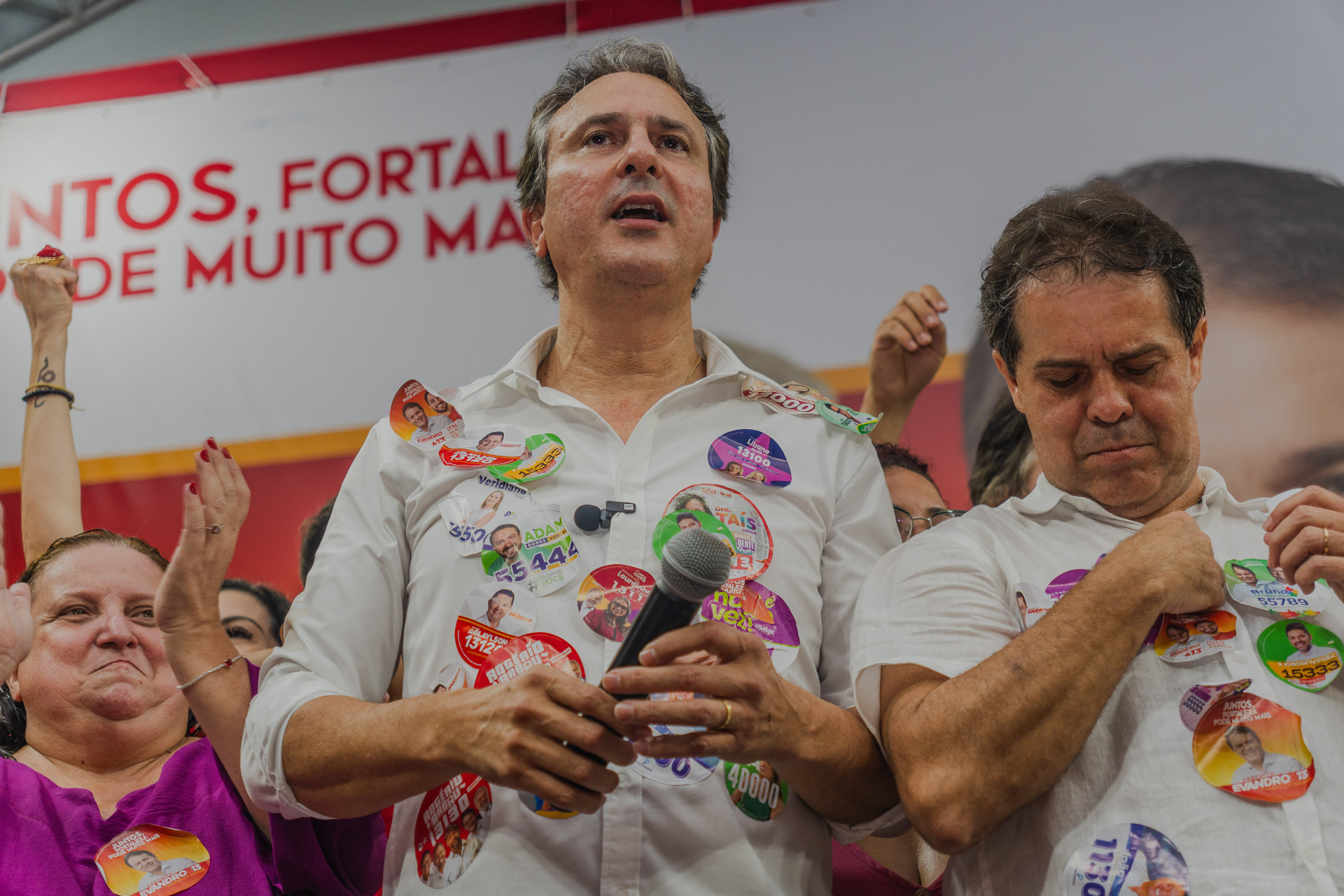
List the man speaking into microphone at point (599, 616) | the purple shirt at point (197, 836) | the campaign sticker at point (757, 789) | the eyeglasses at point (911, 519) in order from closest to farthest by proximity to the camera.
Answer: the man speaking into microphone at point (599, 616)
the campaign sticker at point (757, 789)
the purple shirt at point (197, 836)
the eyeglasses at point (911, 519)

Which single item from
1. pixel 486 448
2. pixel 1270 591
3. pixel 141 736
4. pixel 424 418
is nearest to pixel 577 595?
pixel 486 448

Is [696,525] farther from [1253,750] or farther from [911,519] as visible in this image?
[911,519]

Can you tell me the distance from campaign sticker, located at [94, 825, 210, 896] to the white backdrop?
1.36m

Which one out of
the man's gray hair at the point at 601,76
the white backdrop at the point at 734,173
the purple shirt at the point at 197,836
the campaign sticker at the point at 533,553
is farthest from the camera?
the white backdrop at the point at 734,173

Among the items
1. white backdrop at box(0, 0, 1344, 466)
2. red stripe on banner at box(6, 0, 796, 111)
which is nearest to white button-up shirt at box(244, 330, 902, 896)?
white backdrop at box(0, 0, 1344, 466)

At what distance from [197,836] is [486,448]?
890 mm

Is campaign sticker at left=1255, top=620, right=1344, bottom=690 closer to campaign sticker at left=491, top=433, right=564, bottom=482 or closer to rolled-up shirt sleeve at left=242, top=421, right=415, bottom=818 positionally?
campaign sticker at left=491, top=433, right=564, bottom=482

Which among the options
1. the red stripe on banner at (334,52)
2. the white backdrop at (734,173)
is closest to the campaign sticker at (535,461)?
the white backdrop at (734,173)

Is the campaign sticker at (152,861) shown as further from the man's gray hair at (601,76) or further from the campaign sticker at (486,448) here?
the man's gray hair at (601,76)

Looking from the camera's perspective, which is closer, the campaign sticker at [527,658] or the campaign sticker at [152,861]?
the campaign sticker at [527,658]

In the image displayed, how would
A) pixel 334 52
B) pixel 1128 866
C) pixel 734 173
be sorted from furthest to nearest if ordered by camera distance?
pixel 334 52
pixel 734 173
pixel 1128 866

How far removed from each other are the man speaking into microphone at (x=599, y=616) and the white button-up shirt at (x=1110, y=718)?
13 centimetres

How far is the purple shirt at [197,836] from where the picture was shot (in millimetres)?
1941

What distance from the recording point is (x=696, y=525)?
176cm
